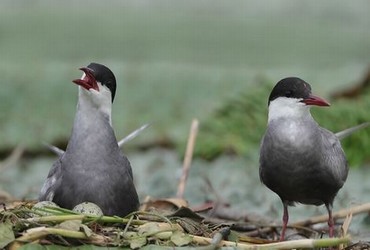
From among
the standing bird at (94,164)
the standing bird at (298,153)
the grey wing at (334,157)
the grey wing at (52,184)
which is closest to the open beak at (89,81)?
the standing bird at (94,164)

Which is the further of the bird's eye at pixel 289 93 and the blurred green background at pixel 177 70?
the blurred green background at pixel 177 70

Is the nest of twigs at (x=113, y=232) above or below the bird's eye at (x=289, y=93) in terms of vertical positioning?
below

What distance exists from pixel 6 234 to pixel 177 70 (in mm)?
5000

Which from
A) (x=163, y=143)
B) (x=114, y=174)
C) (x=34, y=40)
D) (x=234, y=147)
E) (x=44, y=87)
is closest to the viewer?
(x=114, y=174)

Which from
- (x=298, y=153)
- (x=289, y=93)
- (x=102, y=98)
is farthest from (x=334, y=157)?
(x=102, y=98)

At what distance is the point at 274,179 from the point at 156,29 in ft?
18.4

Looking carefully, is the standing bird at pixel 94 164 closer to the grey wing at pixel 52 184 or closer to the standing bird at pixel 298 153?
the grey wing at pixel 52 184

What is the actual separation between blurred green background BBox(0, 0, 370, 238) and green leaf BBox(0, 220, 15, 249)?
5.26 feet

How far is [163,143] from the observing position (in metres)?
6.91

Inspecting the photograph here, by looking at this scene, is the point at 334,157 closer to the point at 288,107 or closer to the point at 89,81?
the point at 288,107

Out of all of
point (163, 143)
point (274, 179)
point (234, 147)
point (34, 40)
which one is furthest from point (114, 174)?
point (34, 40)

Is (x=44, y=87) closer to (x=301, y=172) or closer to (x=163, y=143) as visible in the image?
(x=163, y=143)

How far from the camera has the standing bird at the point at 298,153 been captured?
14.3 feet

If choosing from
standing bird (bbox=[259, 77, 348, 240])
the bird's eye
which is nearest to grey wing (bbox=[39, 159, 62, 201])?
standing bird (bbox=[259, 77, 348, 240])
